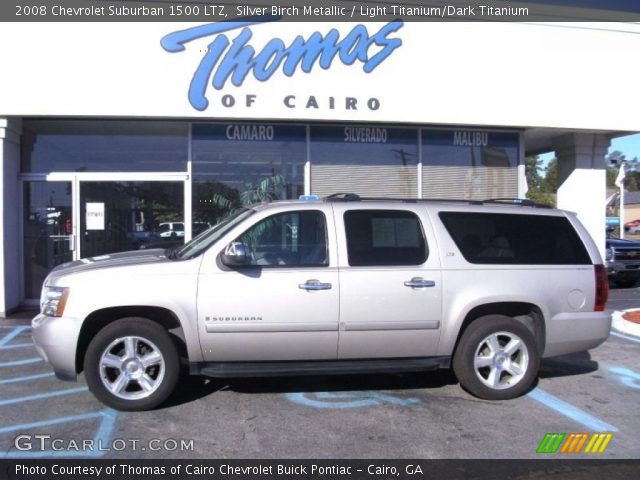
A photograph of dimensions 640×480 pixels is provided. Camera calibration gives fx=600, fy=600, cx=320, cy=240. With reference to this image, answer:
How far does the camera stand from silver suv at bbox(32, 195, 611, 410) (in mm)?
5117

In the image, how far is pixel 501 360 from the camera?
5.64m

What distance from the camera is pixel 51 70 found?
9.41 meters

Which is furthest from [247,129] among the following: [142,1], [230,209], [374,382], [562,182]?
[562,182]

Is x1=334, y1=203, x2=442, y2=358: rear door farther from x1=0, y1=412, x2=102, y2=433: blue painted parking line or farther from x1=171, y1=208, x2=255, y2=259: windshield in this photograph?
x1=0, y1=412, x2=102, y2=433: blue painted parking line

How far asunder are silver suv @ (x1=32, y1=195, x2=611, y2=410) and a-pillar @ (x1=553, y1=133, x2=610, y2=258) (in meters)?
6.40

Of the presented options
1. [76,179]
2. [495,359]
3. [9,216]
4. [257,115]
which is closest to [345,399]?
[495,359]

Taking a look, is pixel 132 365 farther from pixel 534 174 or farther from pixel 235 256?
pixel 534 174

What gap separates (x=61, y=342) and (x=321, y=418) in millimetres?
2283

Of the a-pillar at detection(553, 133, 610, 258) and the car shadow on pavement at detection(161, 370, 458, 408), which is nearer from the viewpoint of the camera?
the car shadow on pavement at detection(161, 370, 458, 408)

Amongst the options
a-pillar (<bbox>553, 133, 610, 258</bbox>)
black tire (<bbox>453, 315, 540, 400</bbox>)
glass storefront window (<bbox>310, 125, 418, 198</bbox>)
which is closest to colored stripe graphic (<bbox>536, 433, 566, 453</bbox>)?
black tire (<bbox>453, 315, 540, 400</bbox>)

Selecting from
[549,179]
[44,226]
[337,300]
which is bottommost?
[337,300]

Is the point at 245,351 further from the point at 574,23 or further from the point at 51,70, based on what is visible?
the point at 574,23

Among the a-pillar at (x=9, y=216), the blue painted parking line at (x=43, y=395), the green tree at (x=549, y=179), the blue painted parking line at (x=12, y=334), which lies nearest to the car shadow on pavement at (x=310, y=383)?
the blue painted parking line at (x=43, y=395)

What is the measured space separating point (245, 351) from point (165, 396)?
0.78m
